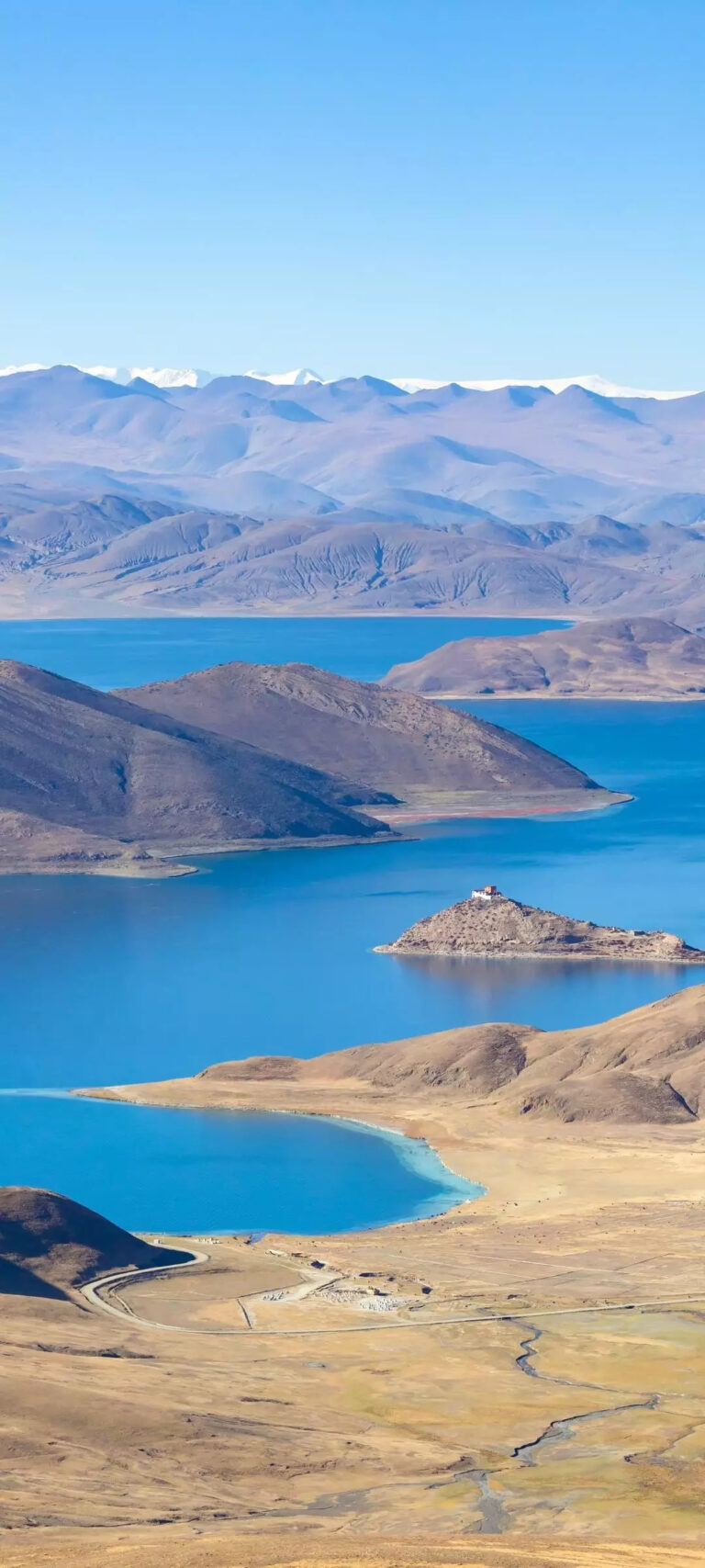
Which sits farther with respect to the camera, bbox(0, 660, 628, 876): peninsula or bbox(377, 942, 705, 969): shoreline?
bbox(0, 660, 628, 876): peninsula

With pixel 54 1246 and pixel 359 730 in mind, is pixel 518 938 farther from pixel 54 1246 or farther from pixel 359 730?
pixel 359 730

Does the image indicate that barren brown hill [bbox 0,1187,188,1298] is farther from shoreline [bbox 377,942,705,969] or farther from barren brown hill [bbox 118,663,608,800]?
barren brown hill [bbox 118,663,608,800]

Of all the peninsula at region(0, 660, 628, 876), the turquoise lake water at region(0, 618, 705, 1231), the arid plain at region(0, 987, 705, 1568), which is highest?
the peninsula at region(0, 660, 628, 876)

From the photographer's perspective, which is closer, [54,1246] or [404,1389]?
[404,1389]

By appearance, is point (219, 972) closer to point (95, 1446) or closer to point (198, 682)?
point (95, 1446)

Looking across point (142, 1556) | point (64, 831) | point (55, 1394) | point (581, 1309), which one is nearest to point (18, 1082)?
point (581, 1309)

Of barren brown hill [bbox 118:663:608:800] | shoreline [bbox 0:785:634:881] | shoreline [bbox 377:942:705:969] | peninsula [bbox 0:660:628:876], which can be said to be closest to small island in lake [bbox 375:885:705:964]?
shoreline [bbox 377:942:705:969]

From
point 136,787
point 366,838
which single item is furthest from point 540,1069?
point 136,787

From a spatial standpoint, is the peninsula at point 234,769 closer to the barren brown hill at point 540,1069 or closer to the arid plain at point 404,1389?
the barren brown hill at point 540,1069
